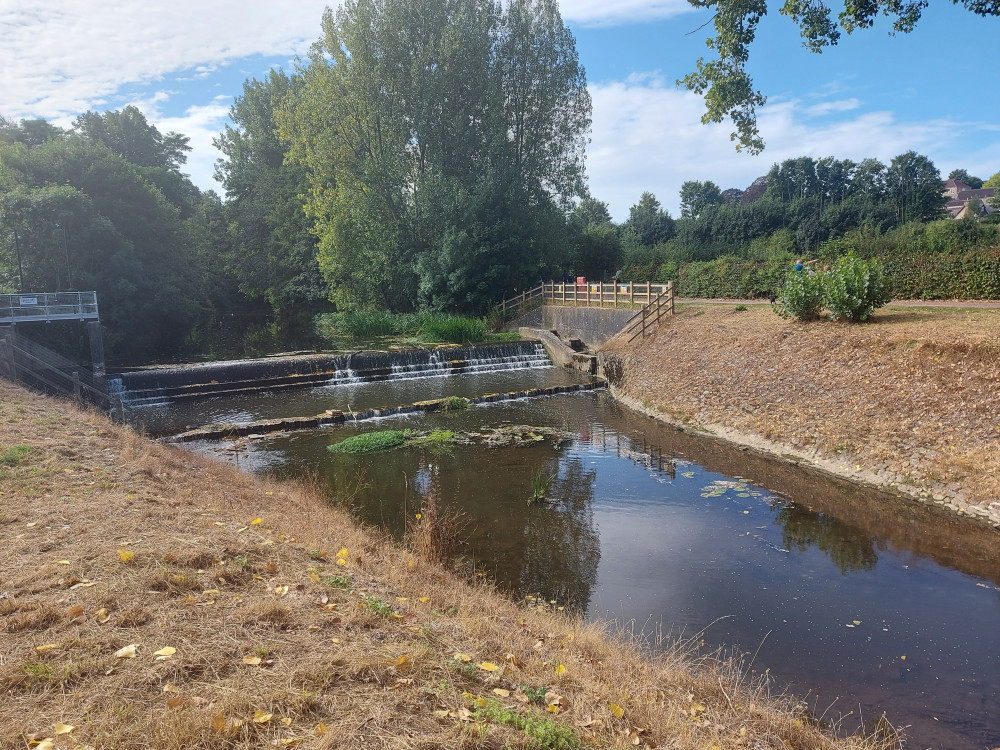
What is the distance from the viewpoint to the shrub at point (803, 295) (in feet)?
57.1

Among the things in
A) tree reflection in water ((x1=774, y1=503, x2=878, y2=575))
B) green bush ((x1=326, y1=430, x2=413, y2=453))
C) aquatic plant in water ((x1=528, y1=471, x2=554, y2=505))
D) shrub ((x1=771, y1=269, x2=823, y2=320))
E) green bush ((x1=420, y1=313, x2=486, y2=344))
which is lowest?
tree reflection in water ((x1=774, y1=503, x2=878, y2=575))

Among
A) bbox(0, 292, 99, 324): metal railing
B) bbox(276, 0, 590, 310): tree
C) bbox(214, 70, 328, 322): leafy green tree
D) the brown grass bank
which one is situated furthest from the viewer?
bbox(214, 70, 328, 322): leafy green tree

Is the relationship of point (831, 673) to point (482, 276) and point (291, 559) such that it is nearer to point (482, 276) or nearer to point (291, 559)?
point (291, 559)

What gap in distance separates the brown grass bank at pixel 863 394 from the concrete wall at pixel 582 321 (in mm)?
6109

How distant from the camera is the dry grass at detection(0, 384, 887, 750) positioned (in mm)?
3412

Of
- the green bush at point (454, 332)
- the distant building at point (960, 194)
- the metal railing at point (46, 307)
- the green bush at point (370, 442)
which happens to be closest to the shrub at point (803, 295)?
the green bush at point (370, 442)

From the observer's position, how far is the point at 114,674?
3719mm

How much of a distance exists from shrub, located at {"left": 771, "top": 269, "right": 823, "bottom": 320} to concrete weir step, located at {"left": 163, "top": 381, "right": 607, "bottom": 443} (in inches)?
324

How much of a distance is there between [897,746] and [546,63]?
39486mm

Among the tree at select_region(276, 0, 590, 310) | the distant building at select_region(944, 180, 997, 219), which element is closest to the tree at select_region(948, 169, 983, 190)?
the distant building at select_region(944, 180, 997, 219)

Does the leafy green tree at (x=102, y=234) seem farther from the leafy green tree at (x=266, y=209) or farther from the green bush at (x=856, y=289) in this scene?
the green bush at (x=856, y=289)

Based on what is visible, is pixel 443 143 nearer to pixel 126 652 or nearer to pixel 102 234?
pixel 102 234

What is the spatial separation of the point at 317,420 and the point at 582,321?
15.5m

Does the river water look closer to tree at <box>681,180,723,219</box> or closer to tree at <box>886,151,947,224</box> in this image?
tree at <box>886,151,947,224</box>
